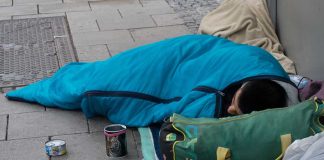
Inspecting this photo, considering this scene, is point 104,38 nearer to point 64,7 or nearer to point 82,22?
point 82,22

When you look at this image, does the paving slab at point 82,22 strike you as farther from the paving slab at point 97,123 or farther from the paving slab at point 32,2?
the paving slab at point 97,123

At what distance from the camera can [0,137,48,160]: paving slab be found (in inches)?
156

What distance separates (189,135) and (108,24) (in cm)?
316

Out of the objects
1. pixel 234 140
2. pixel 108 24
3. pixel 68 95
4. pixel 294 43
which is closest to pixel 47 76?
pixel 68 95

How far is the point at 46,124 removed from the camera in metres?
4.39

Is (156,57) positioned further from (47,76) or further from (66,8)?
(66,8)

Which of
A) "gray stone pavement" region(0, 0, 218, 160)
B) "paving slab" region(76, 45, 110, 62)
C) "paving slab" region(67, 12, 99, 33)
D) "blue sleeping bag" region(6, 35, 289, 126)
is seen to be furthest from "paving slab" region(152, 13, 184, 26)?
"blue sleeping bag" region(6, 35, 289, 126)

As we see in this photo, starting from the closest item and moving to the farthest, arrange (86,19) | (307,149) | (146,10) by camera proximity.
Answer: (307,149) → (86,19) → (146,10)

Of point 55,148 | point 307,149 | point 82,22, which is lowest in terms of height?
point 82,22

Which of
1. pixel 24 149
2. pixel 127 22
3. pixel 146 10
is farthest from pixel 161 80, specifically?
Result: pixel 146 10

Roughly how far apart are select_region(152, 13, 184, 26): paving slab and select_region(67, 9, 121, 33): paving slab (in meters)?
0.39

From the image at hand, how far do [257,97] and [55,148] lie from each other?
45.9 inches

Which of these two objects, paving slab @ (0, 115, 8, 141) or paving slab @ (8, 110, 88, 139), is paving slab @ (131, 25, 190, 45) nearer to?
paving slab @ (8, 110, 88, 139)

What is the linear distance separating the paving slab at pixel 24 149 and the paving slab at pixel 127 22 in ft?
7.73
